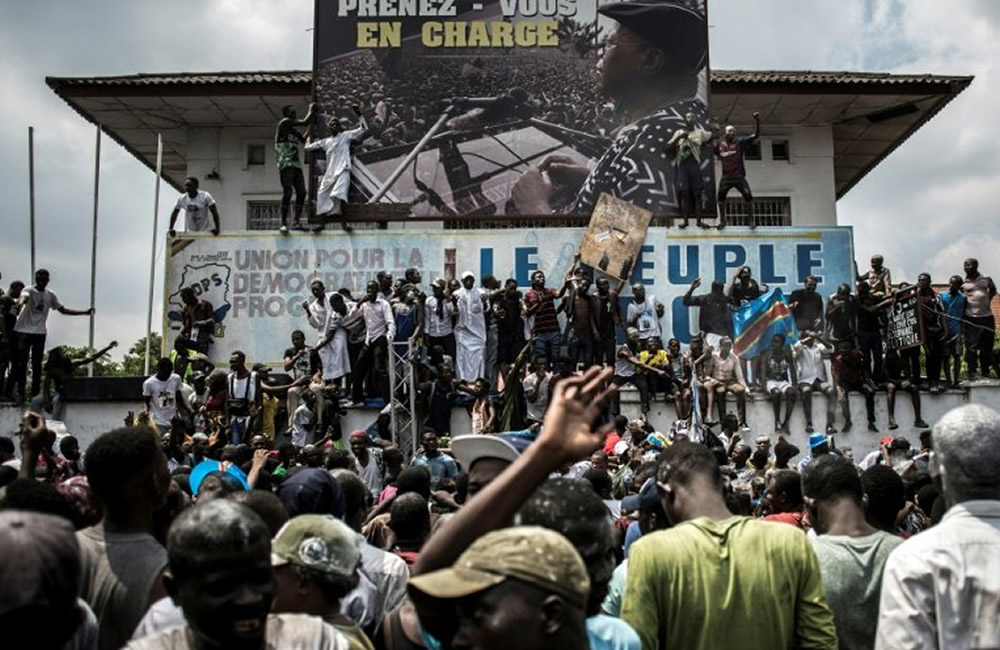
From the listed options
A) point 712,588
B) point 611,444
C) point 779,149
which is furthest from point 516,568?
point 779,149

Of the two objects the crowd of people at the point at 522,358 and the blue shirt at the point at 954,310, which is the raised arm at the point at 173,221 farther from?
the blue shirt at the point at 954,310

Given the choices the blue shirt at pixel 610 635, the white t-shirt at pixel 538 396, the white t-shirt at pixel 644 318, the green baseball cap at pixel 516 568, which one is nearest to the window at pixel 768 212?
the white t-shirt at pixel 644 318

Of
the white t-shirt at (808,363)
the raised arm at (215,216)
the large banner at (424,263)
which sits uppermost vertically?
the raised arm at (215,216)

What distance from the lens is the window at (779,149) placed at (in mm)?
24625

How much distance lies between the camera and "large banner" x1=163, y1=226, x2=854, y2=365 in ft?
62.7

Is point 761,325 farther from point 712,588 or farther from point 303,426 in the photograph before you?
point 712,588

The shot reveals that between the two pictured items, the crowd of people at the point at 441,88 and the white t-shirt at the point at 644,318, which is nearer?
the white t-shirt at the point at 644,318

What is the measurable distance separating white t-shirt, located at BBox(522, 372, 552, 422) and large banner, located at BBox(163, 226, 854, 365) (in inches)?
171

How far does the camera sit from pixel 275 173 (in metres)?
24.4

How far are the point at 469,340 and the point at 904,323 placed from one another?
7.02 metres

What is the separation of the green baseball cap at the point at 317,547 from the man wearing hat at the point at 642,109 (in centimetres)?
1784

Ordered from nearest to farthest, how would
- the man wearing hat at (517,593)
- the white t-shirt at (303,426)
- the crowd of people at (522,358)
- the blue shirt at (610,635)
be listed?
the man wearing hat at (517,593) < the blue shirt at (610,635) < the white t-shirt at (303,426) < the crowd of people at (522,358)

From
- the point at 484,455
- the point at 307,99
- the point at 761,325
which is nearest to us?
the point at 484,455

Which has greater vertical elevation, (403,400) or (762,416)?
(403,400)
